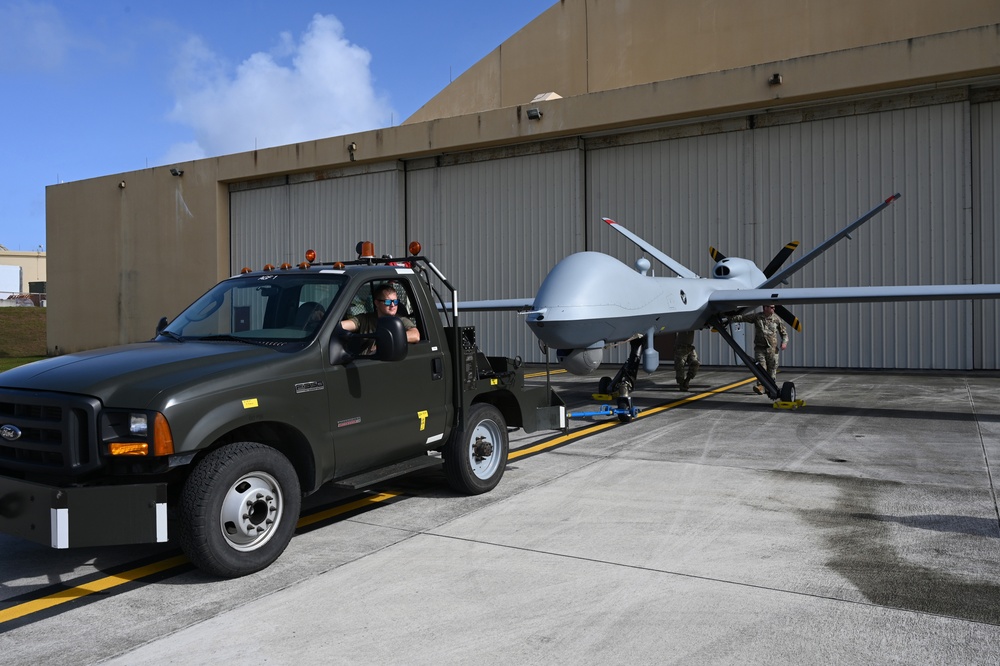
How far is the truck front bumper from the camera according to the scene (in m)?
3.85

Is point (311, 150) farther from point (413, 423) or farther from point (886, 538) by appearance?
point (886, 538)

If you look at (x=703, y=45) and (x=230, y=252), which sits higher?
(x=703, y=45)

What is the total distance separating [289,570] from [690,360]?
11.7 meters

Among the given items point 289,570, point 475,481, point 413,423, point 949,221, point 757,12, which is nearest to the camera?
point 289,570

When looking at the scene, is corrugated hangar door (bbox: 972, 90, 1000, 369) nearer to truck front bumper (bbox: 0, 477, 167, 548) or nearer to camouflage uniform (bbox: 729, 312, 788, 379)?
camouflage uniform (bbox: 729, 312, 788, 379)

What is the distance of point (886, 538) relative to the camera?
508 centimetres

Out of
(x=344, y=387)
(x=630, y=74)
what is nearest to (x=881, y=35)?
(x=630, y=74)

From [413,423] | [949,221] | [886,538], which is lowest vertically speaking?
[886,538]

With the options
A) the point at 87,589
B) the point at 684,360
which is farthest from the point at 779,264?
the point at 87,589

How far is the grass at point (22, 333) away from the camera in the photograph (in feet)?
112

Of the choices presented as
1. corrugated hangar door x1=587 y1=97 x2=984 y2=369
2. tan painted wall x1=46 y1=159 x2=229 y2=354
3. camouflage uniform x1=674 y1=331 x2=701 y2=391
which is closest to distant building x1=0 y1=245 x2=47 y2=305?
tan painted wall x1=46 y1=159 x2=229 y2=354

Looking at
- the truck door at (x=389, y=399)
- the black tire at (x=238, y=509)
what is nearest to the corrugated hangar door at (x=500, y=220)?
the truck door at (x=389, y=399)

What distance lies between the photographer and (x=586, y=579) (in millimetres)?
4344

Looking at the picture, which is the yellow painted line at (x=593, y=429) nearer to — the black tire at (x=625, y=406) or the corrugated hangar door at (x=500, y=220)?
the black tire at (x=625, y=406)
